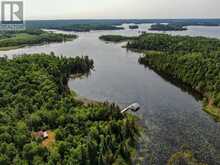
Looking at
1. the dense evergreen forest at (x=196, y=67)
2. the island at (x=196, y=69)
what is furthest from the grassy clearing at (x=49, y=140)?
the dense evergreen forest at (x=196, y=67)

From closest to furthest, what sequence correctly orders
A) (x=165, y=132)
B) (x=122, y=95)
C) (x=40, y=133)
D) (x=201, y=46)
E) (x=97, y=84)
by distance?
(x=40, y=133)
(x=165, y=132)
(x=122, y=95)
(x=97, y=84)
(x=201, y=46)

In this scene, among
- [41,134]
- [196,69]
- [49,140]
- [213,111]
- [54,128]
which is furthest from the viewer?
[196,69]

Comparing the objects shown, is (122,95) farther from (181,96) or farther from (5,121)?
(5,121)

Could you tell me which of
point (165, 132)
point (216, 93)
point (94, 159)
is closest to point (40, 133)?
point (94, 159)

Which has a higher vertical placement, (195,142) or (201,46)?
(201,46)

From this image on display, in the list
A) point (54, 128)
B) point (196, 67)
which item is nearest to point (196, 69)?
point (196, 67)

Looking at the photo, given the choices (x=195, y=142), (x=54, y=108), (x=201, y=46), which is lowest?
(x=195, y=142)

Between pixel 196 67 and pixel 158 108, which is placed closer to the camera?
pixel 158 108

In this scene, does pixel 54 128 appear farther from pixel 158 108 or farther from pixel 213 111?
pixel 213 111
